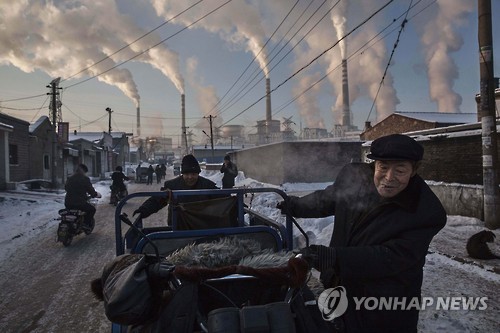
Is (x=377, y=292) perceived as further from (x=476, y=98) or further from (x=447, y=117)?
(x=447, y=117)

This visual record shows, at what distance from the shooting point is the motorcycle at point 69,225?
736cm

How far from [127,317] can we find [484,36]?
973 cm

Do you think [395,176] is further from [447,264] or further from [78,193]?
[78,193]


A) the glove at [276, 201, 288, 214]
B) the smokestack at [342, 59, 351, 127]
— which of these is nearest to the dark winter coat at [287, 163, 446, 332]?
the glove at [276, 201, 288, 214]

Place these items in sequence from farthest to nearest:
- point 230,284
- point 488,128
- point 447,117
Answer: point 447,117
point 488,128
point 230,284

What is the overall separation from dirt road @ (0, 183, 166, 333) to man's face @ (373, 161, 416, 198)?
3.28m

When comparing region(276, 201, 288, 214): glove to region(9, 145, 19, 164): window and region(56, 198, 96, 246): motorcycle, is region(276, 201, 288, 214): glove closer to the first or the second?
region(56, 198, 96, 246): motorcycle

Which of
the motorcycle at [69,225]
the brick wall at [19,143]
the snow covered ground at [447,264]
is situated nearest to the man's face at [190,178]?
the snow covered ground at [447,264]

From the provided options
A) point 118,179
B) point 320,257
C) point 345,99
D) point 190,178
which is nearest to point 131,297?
point 320,257

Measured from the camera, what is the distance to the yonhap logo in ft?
6.31

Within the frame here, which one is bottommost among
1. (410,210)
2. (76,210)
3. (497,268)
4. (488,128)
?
(497,268)

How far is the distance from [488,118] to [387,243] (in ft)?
26.2

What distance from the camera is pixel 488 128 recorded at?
25.4ft

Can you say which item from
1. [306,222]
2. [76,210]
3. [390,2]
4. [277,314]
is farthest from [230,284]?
[390,2]
